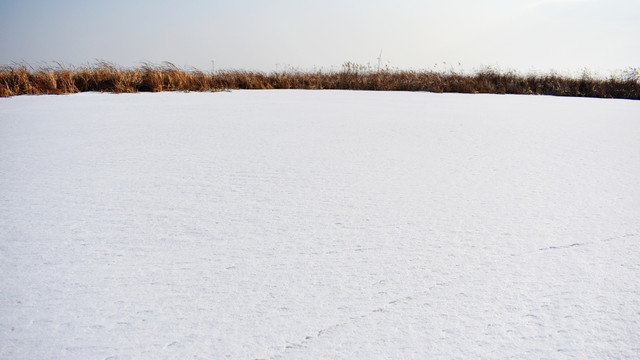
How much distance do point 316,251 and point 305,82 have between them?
730 cm

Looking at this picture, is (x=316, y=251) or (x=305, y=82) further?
(x=305, y=82)

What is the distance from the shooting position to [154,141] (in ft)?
8.16

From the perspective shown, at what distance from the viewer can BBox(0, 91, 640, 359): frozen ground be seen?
772mm

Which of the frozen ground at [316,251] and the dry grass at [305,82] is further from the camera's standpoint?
the dry grass at [305,82]

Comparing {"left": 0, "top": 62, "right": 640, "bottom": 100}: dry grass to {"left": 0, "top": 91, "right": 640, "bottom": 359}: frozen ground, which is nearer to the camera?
{"left": 0, "top": 91, "right": 640, "bottom": 359}: frozen ground

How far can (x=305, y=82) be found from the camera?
8.09 metres

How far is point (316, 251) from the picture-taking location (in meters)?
1.10

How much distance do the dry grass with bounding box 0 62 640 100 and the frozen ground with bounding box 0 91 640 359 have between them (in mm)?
3480

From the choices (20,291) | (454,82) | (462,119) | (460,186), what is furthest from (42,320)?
(454,82)

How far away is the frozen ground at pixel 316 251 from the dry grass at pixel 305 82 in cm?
348

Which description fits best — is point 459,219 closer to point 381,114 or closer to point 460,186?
point 460,186

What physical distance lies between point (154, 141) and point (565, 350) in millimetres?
2322

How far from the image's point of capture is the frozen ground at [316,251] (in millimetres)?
772

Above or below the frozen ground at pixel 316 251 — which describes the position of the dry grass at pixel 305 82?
above
